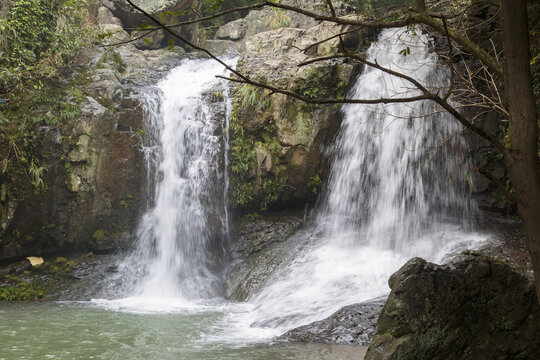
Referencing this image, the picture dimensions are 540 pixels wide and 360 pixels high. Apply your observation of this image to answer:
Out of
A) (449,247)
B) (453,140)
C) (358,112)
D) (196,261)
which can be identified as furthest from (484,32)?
(196,261)

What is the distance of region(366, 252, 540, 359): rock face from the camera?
139 inches

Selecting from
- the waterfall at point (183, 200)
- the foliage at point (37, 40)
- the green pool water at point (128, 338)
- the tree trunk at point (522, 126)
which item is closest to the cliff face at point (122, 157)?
the waterfall at point (183, 200)

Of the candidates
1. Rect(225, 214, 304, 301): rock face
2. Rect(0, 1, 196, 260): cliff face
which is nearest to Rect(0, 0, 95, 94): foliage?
Rect(0, 1, 196, 260): cliff face

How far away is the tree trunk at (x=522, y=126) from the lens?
1.92 metres

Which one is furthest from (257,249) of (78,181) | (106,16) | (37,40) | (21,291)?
(106,16)

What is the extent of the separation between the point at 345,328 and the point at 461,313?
186 centimetres

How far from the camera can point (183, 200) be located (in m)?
9.95

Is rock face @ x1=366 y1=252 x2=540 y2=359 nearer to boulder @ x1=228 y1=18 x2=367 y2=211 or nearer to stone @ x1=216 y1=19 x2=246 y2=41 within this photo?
boulder @ x1=228 y1=18 x2=367 y2=211

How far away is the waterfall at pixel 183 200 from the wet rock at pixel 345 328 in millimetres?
3877

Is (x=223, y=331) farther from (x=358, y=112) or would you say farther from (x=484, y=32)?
(x=484, y=32)

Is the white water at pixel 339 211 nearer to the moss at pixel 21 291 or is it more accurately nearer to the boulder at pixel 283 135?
the boulder at pixel 283 135

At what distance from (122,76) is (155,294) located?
654 cm

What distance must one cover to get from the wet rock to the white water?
0.80 m

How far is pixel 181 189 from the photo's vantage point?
10023mm
